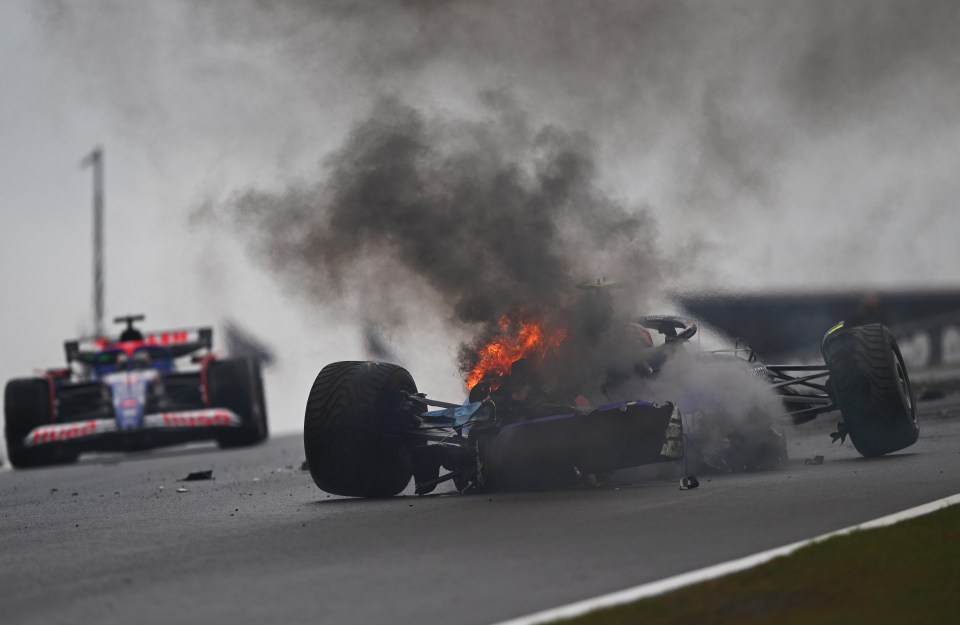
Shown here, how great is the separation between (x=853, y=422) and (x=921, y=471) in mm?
1488

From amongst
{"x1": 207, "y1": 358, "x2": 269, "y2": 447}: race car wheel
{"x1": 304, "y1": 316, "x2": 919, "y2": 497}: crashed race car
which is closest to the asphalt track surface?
{"x1": 304, "y1": 316, "x2": 919, "y2": 497}: crashed race car

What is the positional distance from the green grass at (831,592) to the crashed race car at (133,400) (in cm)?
1571

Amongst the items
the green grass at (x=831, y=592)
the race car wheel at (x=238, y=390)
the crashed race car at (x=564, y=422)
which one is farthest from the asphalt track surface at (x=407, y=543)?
the race car wheel at (x=238, y=390)

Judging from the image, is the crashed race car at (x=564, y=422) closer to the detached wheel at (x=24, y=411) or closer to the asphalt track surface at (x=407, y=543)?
the asphalt track surface at (x=407, y=543)

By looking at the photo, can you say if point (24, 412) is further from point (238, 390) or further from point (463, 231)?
point (463, 231)

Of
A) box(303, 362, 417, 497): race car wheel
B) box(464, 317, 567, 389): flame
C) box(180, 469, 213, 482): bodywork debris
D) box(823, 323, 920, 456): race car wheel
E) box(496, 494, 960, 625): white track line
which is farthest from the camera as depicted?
box(180, 469, 213, 482): bodywork debris

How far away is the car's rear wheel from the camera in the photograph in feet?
68.0

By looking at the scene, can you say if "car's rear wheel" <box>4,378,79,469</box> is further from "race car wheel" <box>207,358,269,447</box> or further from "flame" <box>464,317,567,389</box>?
"flame" <box>464,317,567,389</box>

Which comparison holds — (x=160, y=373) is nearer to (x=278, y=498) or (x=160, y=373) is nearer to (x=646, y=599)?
(x=278, y=498)

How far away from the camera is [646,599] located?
5.26 m

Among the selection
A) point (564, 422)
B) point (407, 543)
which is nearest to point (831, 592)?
point (407, 543)

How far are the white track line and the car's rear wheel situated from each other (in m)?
16.4

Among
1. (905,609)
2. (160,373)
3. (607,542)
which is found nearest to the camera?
(905,609)

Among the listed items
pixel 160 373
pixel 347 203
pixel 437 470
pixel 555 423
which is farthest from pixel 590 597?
pixel 160 373
